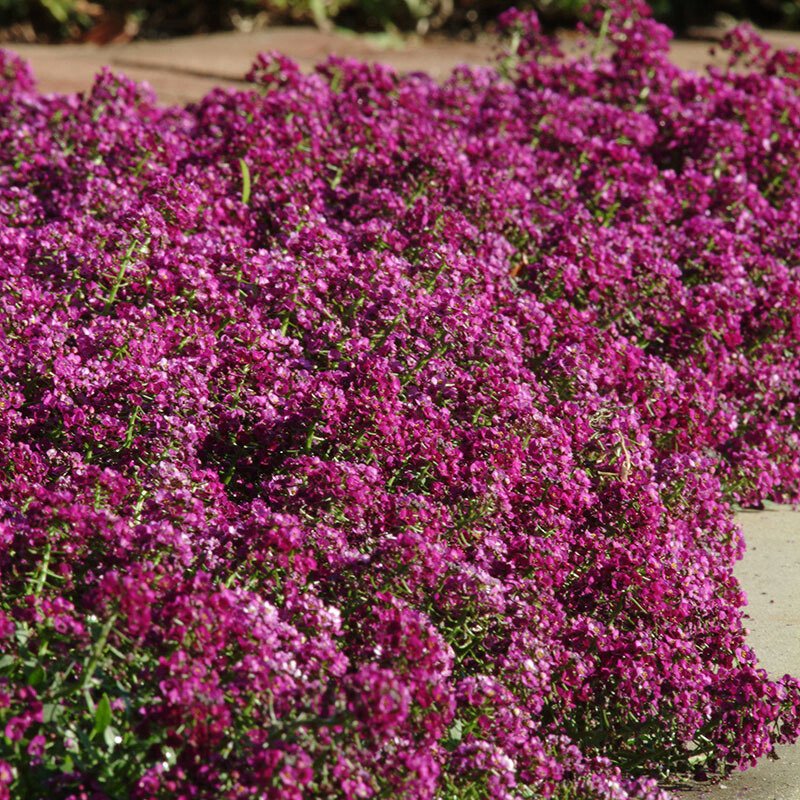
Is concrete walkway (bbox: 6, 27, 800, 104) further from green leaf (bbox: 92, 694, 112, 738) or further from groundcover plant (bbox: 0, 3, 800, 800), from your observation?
green leaf (bbox: 92, 694, 112, 738)

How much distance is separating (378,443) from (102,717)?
1154 millimetres

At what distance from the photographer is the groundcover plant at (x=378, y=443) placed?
8.93ft

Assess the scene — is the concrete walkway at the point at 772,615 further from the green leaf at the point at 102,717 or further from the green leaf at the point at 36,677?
the green leaf at the point at 36,677

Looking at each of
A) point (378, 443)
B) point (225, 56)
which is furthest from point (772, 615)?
point (225, 56)

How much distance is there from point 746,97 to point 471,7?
5.29 m

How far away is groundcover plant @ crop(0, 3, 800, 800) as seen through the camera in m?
2.72

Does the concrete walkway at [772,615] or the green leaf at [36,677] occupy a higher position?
the green leaf at [36,677]

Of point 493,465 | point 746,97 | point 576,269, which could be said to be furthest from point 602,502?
point 746,97

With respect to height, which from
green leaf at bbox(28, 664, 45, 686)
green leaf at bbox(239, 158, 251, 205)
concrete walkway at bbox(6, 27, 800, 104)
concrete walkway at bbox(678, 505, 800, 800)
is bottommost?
concrete walkway at bbox(678, 505, 800, 800)

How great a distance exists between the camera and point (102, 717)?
264cm

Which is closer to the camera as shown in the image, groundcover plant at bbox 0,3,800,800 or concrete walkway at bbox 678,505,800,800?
groundcover plant at bbox 0,3,800,800

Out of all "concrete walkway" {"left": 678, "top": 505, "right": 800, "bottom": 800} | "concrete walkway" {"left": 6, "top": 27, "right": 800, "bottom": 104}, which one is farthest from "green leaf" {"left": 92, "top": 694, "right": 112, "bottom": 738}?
"concrete walkway" {"left": 6, "top": 27, "right": 800, "bottom": 104}

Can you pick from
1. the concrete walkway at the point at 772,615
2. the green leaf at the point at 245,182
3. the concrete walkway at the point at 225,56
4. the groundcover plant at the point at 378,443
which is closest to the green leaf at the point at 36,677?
the groundcover plant at the point at 378,443

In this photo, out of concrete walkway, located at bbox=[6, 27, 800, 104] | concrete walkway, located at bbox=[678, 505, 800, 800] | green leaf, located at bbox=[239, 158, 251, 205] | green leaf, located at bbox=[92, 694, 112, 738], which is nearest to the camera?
green leaf, located at bbox=[92, 694, 112, 738]
